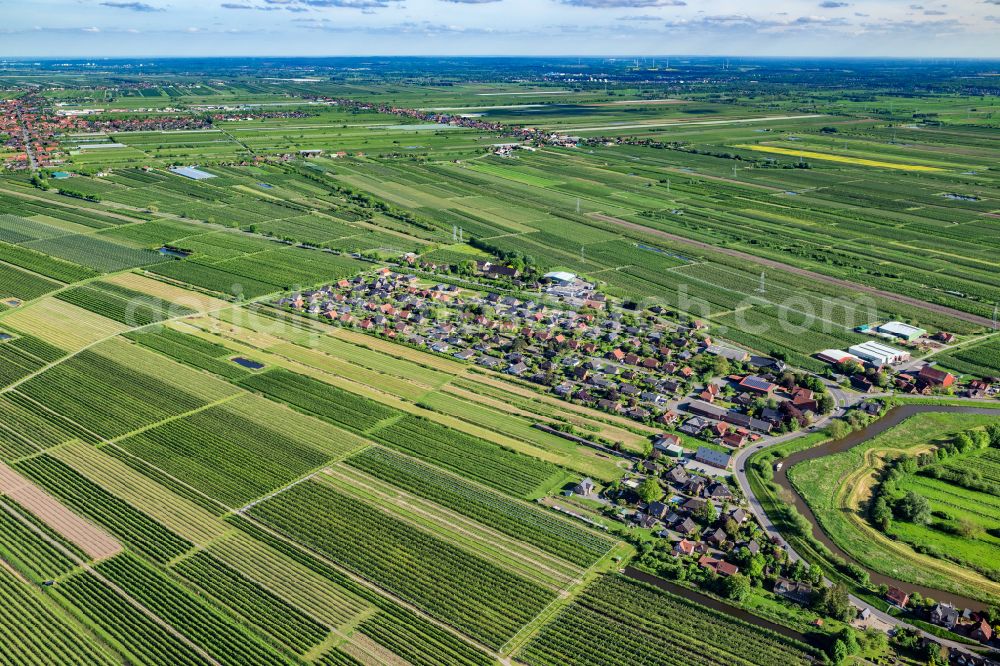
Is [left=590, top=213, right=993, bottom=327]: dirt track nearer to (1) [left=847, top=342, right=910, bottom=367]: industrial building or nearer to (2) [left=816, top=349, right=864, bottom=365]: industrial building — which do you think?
(1) [left=847, top=342, right=910, bottom=367]: industrial building

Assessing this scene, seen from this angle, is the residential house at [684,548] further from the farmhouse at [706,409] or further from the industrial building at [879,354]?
the industrial building at [879,354]

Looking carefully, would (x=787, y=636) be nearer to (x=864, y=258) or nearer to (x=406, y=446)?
(x=406, y=446)

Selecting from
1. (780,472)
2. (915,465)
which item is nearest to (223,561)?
(780,472)

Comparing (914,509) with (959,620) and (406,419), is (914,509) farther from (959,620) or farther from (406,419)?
(406,419)

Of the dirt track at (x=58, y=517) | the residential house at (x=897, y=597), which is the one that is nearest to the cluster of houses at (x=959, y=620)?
the residential house at (x=897, y=597)

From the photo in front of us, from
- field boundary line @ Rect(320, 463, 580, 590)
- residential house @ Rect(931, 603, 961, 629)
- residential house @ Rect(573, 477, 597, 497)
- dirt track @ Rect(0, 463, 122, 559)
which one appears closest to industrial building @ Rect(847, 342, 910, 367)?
residential house @ Rect(931, 603, 961, 629)

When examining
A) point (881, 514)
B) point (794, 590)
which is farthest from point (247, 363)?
point (881, 514)

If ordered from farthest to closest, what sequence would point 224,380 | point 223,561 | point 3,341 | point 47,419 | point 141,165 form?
point 141,165 < point 3,341 < point 224,380 < point 47,419 < point 223,561
